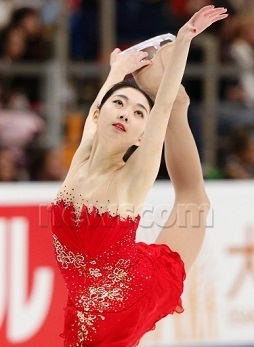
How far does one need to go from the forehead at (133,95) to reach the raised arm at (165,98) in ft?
0.61

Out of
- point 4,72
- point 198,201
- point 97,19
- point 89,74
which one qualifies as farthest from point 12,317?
point 97,19

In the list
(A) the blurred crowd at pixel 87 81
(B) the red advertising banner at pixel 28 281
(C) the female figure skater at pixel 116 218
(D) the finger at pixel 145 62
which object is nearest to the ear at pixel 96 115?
(C) the female figure skater at pixel 116 218

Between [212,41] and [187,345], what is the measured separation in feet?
9.20

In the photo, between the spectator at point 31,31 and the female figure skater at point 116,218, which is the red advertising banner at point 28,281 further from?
the spectator at point 31,31

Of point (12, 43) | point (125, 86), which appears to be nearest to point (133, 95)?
point (125, 86)

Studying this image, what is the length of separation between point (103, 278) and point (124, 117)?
570 millimetres

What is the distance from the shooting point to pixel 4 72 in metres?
5.69

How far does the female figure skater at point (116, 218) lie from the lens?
287 centimetres

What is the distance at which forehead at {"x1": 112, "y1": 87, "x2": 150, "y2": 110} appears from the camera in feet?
9.93

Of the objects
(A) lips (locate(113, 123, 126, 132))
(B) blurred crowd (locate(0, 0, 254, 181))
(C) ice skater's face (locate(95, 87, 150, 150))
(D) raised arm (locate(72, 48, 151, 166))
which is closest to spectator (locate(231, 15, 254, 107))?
(B) blurred crowd (locate(0, 0, 254, 181))

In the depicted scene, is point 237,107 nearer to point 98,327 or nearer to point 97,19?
point 97,19

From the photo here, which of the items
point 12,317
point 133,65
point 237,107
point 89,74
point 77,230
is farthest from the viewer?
point 237,107

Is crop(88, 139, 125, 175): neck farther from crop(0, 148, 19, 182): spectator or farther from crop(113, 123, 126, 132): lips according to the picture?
crop(0, 148, 19, 182): spectator

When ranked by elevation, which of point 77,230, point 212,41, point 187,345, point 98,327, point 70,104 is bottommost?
point 187,345
